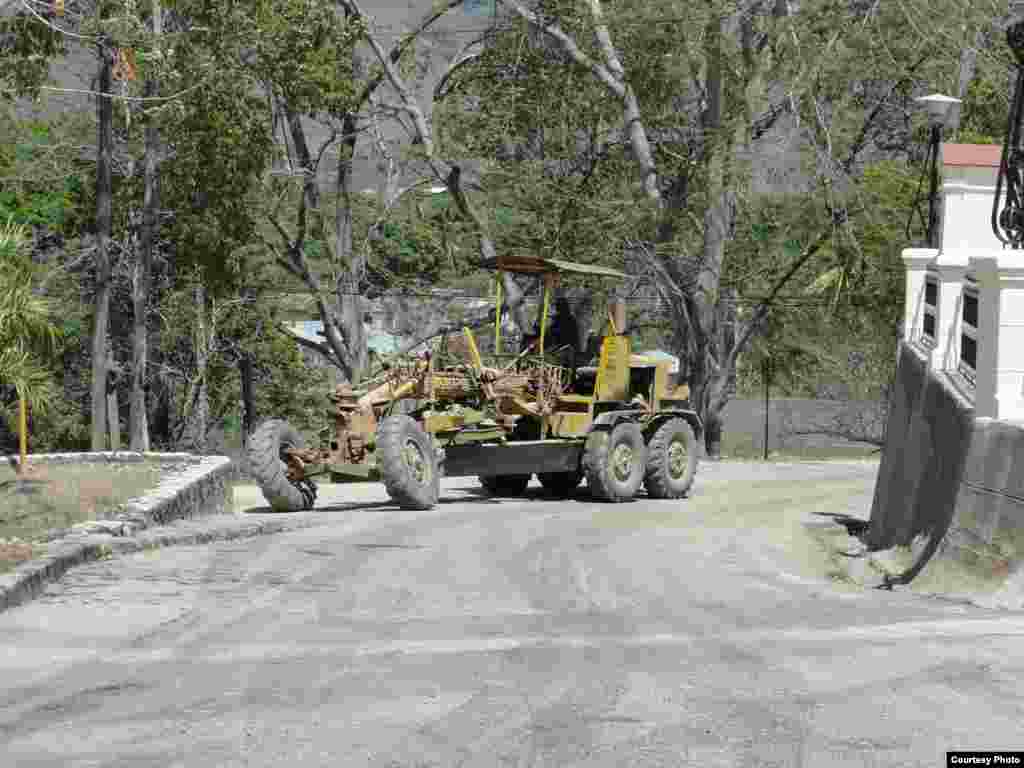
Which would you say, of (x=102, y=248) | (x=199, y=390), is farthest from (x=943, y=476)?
(x=199, y=390)

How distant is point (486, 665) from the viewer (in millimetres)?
8156

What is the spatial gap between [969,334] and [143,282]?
87.6 feet

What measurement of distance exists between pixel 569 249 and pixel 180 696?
33872mm

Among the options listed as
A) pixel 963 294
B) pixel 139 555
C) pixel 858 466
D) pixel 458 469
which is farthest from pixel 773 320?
pixel 139 555

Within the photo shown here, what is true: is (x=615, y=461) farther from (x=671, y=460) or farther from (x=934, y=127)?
(x=934, y=127)

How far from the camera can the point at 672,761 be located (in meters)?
6.25

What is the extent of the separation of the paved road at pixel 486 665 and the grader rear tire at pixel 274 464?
490 centimetres

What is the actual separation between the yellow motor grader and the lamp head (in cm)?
426

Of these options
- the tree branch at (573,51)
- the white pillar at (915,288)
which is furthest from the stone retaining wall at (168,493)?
the tree branch at (573,51)

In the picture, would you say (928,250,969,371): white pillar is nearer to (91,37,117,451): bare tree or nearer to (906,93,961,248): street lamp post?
(906,93,961,248): street lamp post


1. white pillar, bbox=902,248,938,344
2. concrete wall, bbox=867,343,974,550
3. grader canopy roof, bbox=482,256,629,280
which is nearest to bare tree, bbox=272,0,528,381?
grader canopy roof, bbox=482,256,629,280

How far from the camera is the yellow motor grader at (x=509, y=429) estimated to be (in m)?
18.9

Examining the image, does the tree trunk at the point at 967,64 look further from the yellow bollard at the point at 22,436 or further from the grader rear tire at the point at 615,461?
the yellow bollard at the point at 22,436

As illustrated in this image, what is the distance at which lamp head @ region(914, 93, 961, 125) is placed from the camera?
1994 cm
